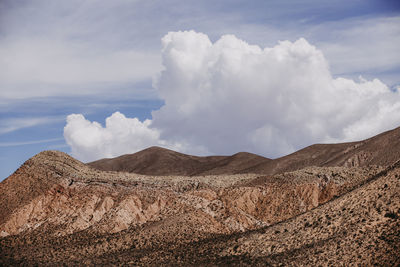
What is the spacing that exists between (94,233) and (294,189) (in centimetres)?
1773

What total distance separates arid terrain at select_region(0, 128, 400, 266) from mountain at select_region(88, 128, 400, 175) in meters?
23.5

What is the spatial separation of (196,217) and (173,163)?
81.0 metres

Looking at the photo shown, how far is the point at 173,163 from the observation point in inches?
4532

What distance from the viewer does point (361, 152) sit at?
219 ft

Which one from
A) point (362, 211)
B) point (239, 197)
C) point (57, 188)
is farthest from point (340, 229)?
point (57, 188)

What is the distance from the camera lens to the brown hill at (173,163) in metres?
102

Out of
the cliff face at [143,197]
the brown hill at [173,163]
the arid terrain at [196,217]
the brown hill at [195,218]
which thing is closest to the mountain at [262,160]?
the brown hill at [173,163]

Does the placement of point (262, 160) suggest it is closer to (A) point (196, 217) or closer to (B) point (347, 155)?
(B) point (347, 155)

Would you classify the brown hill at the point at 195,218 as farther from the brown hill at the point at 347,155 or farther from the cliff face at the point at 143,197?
the brown hill at the point at 347,155

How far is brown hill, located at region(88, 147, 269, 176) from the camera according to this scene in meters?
102

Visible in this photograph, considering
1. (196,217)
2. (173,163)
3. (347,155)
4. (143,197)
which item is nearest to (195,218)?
(196,217)

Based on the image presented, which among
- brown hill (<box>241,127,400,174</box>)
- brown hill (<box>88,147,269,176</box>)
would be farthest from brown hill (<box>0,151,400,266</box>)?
brown hill (<box>88,147,269,176</box>)

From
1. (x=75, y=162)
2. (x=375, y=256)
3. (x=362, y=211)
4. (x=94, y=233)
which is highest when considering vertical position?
(x=75, y=162)

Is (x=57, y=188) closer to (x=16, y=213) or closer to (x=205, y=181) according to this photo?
(x=16, y=213)
